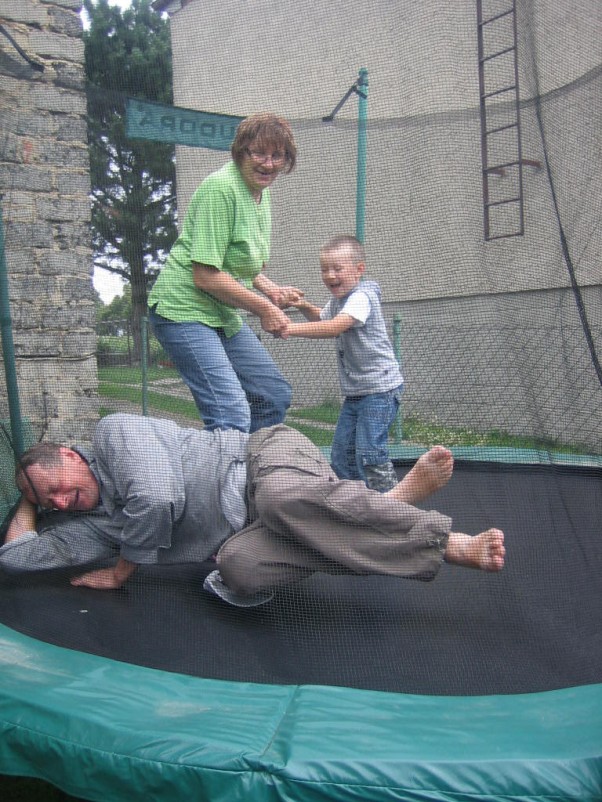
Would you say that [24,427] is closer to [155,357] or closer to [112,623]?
[155,357]

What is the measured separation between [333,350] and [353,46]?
63 cm

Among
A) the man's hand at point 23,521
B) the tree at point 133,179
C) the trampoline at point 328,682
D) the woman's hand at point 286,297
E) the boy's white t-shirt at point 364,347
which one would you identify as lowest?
the trampoline at point 328,682

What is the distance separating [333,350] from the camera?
148 centimetres

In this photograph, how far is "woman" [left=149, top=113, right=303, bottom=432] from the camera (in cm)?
137

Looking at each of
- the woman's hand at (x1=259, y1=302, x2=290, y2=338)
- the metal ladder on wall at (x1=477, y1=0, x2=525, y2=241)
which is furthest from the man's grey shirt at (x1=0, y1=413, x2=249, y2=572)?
the metal ladder on wall at (x1=477, y1=0, x2=525, y2=241)

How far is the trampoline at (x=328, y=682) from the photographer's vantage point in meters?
0.81

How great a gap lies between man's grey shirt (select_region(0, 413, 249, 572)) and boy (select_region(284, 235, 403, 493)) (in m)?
0.28

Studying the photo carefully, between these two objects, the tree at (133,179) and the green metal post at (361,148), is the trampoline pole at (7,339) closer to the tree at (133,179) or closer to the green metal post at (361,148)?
the tree at (133,179)

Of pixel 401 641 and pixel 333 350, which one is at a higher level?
pixel 333 350

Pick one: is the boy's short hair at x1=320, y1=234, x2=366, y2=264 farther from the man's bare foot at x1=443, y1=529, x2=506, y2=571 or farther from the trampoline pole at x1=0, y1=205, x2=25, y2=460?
the trampoline pole at x1=0, y1=205, x2=25, y2=460

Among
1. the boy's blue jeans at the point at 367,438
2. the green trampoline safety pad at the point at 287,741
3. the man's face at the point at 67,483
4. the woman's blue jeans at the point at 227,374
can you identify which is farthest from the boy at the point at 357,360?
the green trampoline safety pad at the point at 287,741

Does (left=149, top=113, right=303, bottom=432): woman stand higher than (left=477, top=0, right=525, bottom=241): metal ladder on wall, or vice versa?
(left=477, top=0, right=525, bottom=241): metal ladder on wall

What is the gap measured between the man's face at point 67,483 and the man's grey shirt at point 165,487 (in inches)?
0.8

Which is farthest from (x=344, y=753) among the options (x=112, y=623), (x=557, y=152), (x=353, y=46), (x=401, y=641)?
(x=353, y=46)
